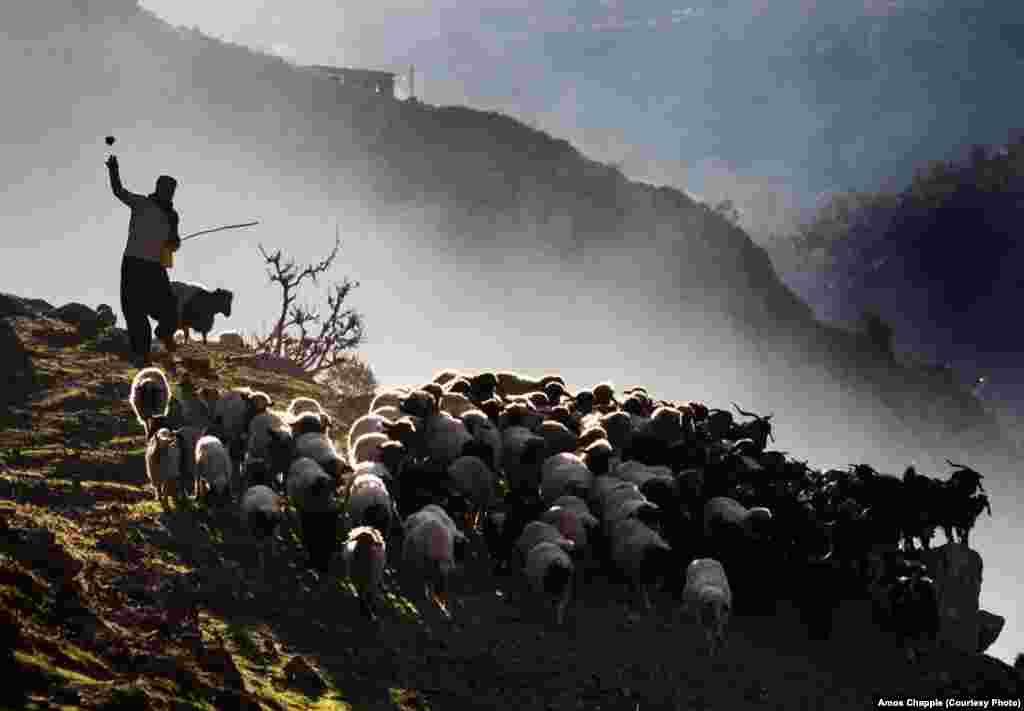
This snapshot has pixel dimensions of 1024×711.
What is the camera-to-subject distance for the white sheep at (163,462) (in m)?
12.9

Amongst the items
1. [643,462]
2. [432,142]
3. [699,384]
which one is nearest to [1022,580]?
[699,384]

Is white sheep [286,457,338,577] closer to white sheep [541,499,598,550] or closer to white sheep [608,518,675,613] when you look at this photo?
white sheep [541,499,598,550]

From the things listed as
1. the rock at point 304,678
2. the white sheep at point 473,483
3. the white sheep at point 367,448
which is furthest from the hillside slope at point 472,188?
the rock at point 304,678

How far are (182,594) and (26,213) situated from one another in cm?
7716

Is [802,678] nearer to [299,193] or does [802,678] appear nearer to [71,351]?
[71,351]

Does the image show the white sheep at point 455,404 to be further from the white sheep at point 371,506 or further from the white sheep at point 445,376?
the white sheep at point 371,506

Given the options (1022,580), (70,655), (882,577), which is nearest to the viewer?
(70,655)

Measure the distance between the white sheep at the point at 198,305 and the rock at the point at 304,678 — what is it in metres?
16.1

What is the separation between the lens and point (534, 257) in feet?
331

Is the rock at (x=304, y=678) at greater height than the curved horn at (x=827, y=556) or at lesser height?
lesser

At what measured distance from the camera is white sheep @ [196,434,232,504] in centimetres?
1282

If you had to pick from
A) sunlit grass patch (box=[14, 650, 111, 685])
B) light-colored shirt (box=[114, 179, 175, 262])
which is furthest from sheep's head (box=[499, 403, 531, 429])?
sunlit grass patch (box=[14, 650, 111, 685])

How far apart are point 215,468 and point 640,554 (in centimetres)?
536

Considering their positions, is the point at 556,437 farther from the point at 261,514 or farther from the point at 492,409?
the point at 261,514
